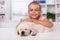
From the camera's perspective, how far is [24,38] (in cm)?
104

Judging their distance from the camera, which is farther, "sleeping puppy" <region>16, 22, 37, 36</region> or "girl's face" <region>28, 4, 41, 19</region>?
"girl's face" <region>28, 4, 41, 19</region>

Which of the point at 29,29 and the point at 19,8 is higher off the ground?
the point at 19,8

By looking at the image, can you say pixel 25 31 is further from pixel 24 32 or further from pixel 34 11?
pixel 34 11

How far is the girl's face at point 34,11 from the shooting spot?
1252mm

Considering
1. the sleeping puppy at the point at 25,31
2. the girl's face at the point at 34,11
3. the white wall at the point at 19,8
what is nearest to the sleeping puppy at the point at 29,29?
the sleeping puppy at the point at 25,31

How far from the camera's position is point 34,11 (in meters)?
1.26

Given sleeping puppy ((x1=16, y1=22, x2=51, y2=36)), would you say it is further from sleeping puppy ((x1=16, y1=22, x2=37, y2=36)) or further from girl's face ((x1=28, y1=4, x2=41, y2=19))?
girl's face ((x1=28, y1=4, x2=41, y2=19))

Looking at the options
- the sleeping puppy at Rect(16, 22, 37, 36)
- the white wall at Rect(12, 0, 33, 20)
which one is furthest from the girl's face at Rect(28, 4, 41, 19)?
the sleeping puppy at Rect(16, 22, 37, 36)

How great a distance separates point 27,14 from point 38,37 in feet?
1.16

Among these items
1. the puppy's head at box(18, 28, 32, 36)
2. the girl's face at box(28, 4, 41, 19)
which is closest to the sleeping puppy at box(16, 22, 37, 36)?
the puppy's head at box(18, 28, 32, 36)

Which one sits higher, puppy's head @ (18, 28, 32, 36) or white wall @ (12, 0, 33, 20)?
white wall @ (12, 0, 33, 20)

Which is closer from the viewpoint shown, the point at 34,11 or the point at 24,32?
the point at 24,32

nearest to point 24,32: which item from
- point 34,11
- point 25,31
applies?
point 25,31

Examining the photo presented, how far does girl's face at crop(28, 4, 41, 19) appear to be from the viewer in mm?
1252
